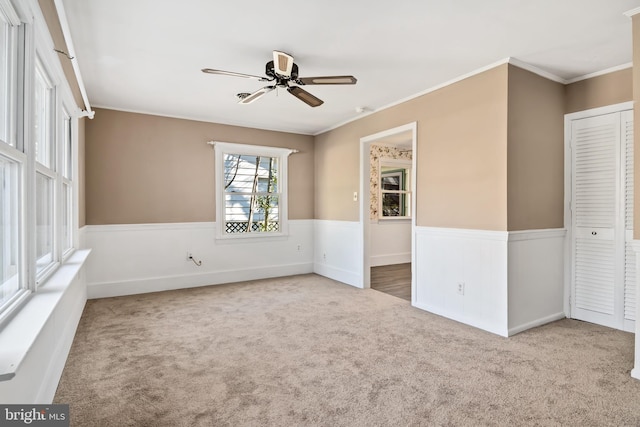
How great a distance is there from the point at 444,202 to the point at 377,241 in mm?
3236

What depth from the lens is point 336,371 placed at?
2.42m

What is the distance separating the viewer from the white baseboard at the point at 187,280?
4.47m

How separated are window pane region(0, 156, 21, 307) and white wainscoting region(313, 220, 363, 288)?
396 cm

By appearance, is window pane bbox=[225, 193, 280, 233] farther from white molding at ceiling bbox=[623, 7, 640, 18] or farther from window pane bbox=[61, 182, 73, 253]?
white molding at ceiling bbox=[623, 7, 640, 18]

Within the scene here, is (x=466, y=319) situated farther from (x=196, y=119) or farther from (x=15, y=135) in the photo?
(x=196, y=119)

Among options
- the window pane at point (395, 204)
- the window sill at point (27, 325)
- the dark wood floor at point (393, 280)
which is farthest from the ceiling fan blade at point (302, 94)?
the window pane at point (395, 204)

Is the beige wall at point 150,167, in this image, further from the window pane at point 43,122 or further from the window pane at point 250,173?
the window pane at point 43,122

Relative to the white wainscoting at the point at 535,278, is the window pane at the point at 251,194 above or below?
above

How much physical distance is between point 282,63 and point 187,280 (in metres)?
3.58

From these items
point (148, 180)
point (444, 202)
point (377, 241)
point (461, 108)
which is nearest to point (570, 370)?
point (444, 202)

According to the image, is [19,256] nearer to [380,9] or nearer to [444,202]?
[380,9]

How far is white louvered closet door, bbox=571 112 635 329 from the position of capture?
10.4ft

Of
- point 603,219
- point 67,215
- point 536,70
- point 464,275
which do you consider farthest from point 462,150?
point 67,215

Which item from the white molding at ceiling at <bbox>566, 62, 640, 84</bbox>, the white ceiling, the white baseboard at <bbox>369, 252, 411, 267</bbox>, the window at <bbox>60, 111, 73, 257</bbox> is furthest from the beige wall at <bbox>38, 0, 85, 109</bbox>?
the white baseboard at <bbox>369, 252, 411, 267</bbox>
